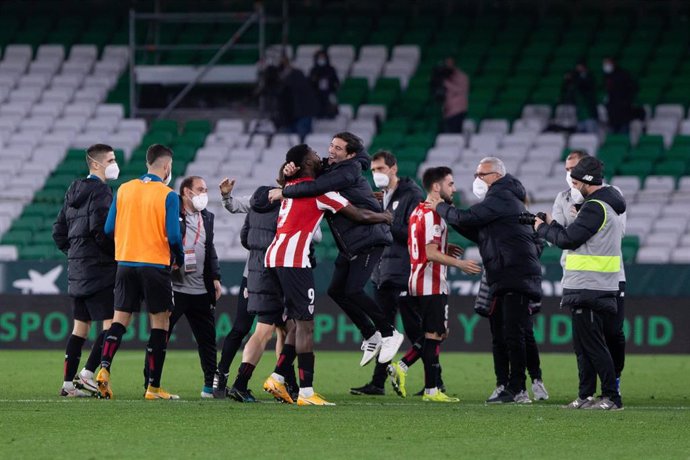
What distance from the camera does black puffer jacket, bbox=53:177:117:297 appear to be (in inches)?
511

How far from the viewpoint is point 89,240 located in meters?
13.2

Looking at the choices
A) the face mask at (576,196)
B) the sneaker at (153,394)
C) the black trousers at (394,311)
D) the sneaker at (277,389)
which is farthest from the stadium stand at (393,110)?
the sneaker at (277,389)

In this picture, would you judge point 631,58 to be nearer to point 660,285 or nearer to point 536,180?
point 536,180

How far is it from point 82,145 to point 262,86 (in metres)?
3.67

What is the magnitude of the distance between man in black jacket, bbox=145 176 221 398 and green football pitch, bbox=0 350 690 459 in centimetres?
49

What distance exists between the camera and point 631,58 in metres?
28.9

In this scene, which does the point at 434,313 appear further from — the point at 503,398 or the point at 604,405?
the point at 604,405

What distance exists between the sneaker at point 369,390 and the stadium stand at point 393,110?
909cm

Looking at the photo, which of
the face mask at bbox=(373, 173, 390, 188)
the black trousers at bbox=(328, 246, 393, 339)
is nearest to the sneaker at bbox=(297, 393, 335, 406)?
the black trousers at bbox=(328, 246, 393, 339)

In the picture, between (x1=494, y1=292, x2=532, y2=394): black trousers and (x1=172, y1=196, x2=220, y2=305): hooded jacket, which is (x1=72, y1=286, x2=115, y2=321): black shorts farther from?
(x1=494, y1=292, x2=532, y2=394): black trousers

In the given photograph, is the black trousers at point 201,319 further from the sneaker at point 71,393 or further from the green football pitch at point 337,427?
the sneaker at point 71,393

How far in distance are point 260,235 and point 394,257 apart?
5.90ft

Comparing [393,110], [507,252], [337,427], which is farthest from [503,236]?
[393,110]

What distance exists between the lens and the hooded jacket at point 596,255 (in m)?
11.5
